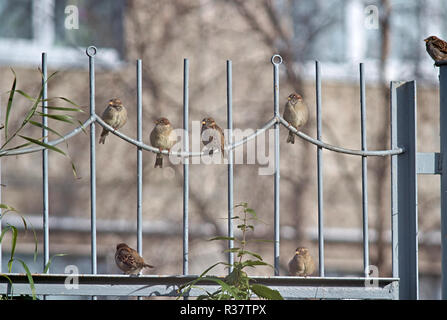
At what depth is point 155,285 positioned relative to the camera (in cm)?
326

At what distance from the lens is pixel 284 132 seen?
27.6 ft

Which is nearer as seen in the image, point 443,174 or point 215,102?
point 443,174

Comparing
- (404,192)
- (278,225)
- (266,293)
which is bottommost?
(266,293)

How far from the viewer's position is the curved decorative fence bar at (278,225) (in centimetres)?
325

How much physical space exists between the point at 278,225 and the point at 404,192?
0.55 meters

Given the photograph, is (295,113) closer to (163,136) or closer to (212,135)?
(212,135)

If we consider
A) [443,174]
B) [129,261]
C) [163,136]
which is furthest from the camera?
[129,261]

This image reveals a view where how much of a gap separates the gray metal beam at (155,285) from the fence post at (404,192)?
0.28ft

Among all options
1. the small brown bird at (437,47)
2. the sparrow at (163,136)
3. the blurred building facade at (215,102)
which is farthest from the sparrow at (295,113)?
the blurred building facade at (215,102)

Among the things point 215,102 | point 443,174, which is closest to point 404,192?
point 443,174

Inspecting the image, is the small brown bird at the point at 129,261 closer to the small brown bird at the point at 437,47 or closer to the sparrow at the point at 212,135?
the sparrow at the point at 212,135

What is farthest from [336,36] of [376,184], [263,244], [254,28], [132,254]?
[132,254]

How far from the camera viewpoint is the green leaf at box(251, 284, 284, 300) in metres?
2.91

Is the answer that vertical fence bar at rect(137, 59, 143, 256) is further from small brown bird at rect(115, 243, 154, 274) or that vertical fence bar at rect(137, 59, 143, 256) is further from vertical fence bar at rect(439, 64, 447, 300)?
vertical fence bar at rect(439, 64, 447, 300)
